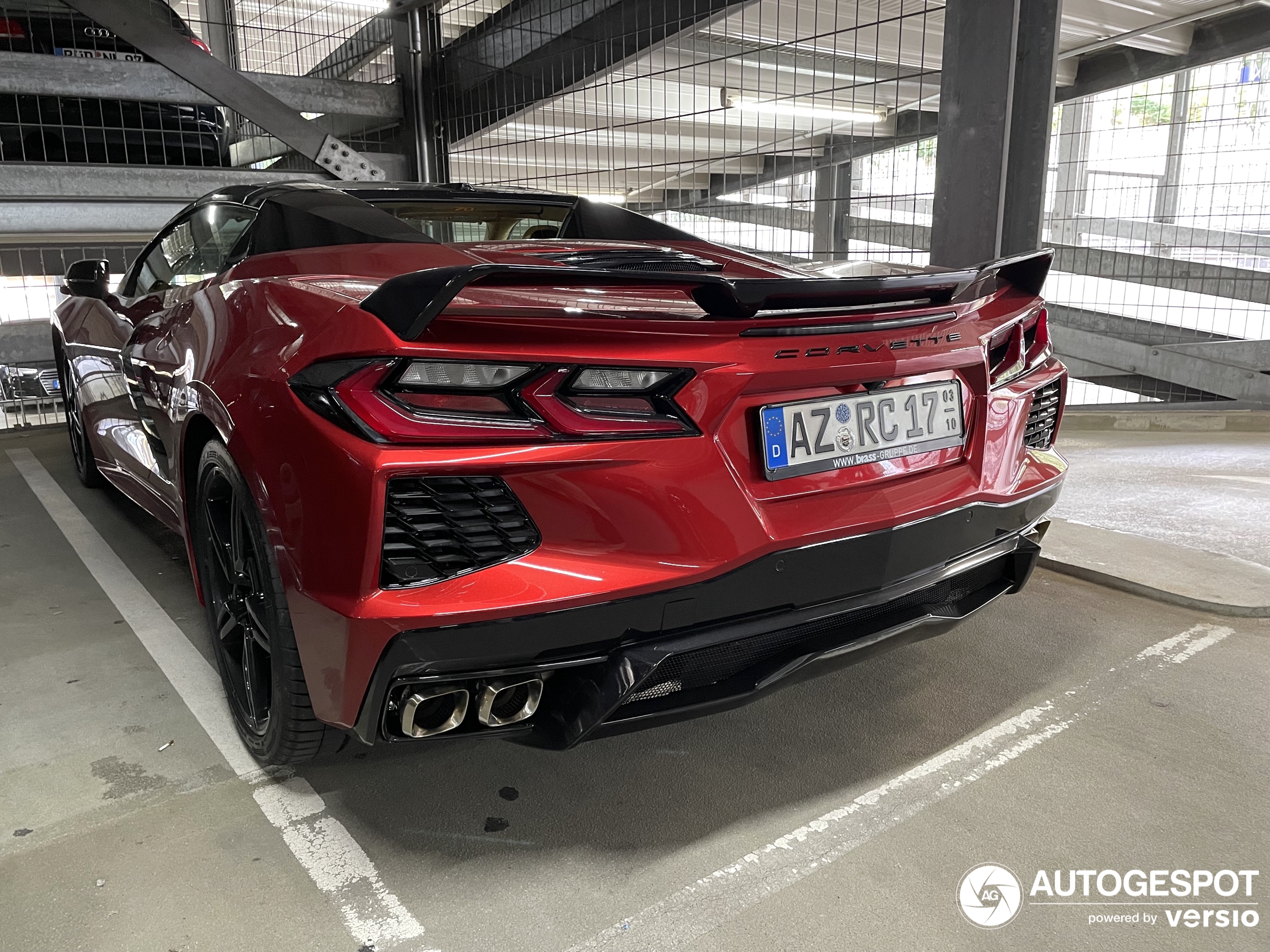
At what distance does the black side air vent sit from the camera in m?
1.54

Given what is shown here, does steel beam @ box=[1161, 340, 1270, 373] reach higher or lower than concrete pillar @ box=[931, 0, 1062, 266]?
lower

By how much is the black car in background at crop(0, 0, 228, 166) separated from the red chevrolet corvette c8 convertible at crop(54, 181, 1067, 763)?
195 inches

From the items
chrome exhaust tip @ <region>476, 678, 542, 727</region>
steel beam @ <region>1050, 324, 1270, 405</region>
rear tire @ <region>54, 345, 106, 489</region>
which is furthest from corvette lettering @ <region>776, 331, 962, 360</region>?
steel beam @ <region>1050, 324, 1270, 405</region>

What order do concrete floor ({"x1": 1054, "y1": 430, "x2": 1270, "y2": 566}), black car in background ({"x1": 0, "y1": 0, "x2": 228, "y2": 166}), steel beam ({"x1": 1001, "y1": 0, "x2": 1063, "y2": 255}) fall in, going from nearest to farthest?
1. steel beam ({"x1": 1001, "y1": 0, "x2": 1063, "y2": 255})
2. concrete floor ({"x1": 1054, "y1": 430, "x2": 1270, "y2": 566})
3. black car in background ({"x1": 0, "y1": 0, "x2": 228, "y2": 166})

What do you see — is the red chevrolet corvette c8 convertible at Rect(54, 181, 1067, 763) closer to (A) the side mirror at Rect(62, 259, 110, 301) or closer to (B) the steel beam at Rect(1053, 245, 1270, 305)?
(A) the side mirror at Rect(62, 259, 110, 301)

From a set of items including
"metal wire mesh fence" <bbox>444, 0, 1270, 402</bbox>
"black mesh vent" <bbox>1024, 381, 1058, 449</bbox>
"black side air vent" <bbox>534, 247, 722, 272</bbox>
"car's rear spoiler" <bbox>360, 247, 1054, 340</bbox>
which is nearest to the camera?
"car's rear spoiler" <bbox>360, 247, 1054, 340</bbox>

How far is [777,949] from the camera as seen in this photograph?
4.45 feet

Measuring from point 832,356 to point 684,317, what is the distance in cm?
28

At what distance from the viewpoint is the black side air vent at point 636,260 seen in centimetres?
154

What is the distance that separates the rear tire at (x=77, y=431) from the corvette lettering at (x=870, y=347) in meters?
3.39

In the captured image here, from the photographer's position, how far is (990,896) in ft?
4.82

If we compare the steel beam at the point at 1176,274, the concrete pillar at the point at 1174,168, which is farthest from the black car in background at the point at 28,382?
the concrete pillar at the point at 1174,168

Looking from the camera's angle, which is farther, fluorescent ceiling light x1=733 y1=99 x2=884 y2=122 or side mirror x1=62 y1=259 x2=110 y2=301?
fluorescent ceiling light x1=733 y1=99 x2=884 y2=122

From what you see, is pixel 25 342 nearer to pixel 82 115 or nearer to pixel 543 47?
pixel 82 115
